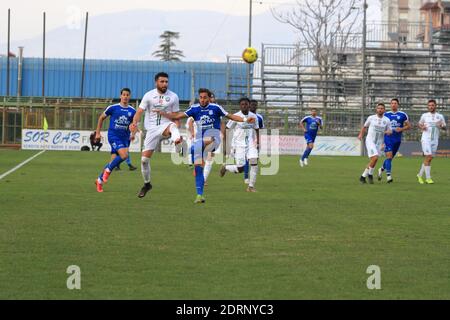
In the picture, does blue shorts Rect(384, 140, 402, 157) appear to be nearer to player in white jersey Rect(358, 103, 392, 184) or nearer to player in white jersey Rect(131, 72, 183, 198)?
player in white jersey Rect(358, 103, 392, 184)

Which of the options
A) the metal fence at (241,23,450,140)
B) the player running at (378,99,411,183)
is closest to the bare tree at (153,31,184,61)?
the metal fence at (241,23,450,140)

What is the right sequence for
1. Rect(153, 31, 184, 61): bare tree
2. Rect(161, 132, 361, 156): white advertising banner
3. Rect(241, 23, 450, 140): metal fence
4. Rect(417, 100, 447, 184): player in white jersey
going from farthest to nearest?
Rect(153, 31, 184, 61): bare tree, Rect(241, 23, 450, 140): metal fence, Rect(161, 132, 361, 156): white advertising banner, Rect(417, 100, 447, 184): player in white jersey

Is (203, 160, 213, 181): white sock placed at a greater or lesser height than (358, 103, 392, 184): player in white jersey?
lesser

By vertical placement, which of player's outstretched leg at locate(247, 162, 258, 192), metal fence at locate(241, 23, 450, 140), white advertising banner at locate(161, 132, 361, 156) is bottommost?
player's outstretched leg at locate(247, 162, 258, 192)

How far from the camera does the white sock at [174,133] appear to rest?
56.8ft

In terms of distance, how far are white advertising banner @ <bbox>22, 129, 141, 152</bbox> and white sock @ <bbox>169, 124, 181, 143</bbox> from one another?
35.1 metres

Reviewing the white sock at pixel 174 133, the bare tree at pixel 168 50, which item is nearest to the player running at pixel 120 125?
the white sock at pixel 174 133

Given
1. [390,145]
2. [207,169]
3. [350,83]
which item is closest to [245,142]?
[207,169]

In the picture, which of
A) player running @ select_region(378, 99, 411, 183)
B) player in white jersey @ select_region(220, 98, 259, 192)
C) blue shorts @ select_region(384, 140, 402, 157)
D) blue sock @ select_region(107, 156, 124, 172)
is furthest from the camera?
blue shorts @ select_region(384, 140, 402, 157)

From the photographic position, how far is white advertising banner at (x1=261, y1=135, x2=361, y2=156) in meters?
51.3

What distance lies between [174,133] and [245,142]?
4.99 metres

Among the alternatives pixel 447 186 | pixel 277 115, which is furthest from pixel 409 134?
pixel 447 186

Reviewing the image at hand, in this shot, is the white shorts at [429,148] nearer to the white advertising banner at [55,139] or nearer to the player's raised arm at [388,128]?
the player's raised arm at [388,128]
